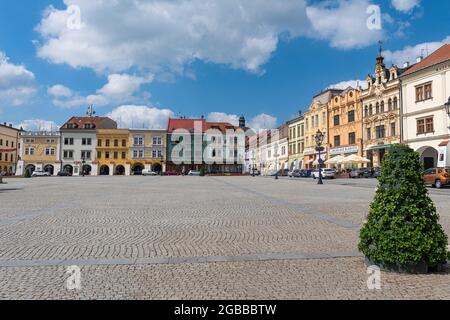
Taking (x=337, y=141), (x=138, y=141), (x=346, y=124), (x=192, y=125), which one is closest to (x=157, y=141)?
(x=138, y=141)

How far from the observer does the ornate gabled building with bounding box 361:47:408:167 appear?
44594 millimetres

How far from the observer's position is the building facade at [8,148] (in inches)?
3044

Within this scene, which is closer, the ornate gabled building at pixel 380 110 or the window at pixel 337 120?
the ornate gabled building at pixel 380 110

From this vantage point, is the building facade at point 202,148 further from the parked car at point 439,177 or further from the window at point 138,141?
the parked car at point 439,177

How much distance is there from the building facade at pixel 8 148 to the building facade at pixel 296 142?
60.8m

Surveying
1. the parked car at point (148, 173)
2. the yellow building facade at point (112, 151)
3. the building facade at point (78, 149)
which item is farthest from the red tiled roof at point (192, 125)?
the building facade at point (78, 149)

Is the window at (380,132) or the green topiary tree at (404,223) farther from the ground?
the window at (380,132)

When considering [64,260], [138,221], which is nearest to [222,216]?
[138,221]

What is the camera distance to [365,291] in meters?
4.29

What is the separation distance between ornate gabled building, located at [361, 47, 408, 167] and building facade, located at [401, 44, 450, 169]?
5.59 ft

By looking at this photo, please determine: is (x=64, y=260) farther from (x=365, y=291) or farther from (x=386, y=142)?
(x=386, y=142)

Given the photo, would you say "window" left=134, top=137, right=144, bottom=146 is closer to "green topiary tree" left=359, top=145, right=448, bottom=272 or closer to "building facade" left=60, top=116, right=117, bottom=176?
"building facade" left=60, top=116, right=117, bottom=176

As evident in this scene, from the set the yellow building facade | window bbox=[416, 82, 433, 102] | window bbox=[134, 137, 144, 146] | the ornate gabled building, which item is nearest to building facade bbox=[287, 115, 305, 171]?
the ornate gabled building
